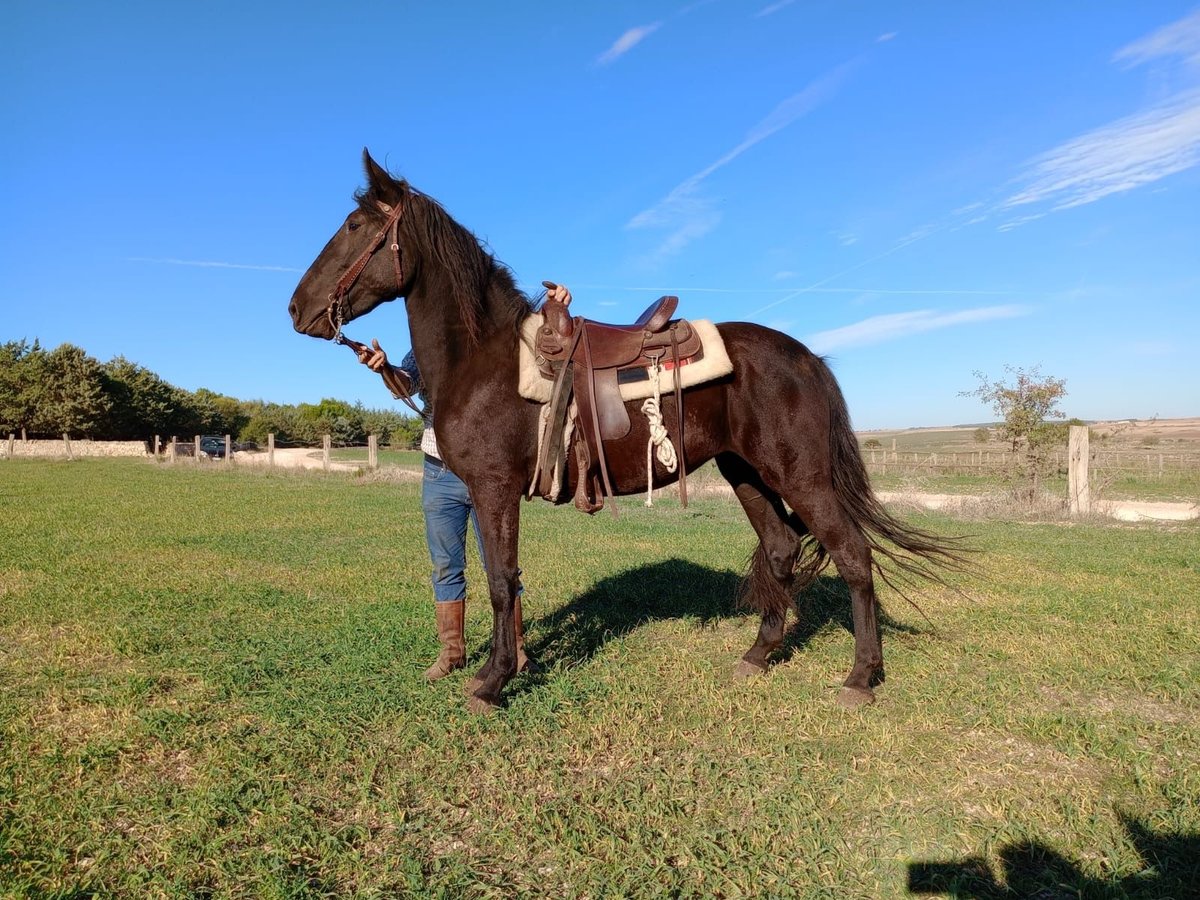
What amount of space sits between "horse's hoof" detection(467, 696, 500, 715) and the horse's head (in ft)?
7.21

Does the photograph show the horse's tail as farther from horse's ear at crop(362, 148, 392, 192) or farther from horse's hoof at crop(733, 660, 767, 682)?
horse's ear at crop(362, 148, 392, 192)

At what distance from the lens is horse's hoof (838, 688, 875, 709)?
11.9 ft

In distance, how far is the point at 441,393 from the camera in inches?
148

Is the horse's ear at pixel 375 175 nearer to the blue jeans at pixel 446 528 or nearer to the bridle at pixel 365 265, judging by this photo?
the bridle at pixel 365 265

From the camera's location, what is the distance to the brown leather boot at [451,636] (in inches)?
165

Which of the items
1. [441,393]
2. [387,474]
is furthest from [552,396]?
[387,474]

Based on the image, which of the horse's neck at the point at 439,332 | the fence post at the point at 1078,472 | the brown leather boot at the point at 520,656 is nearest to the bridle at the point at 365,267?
the horse's neck at the point at 439,332

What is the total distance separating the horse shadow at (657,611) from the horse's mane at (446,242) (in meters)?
2.22

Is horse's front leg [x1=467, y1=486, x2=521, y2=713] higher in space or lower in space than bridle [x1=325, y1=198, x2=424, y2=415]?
lower

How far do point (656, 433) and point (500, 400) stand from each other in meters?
0.89

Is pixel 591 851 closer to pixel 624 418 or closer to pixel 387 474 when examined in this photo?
pixel 624 418

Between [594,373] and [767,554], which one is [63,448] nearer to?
[594,373]

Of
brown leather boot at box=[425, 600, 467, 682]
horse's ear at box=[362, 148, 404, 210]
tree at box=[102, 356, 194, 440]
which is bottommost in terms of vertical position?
brown leather boot at box=[425, 600, 467, 682]

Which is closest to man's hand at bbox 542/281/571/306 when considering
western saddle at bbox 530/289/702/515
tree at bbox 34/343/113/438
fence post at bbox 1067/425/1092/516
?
western saddle at bbox 530/289/702/515
